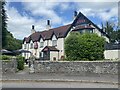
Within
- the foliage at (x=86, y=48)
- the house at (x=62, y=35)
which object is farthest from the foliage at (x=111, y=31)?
the foliage at (x=86, y=48)

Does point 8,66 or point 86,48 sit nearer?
point 8,66

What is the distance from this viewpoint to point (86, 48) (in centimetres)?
2980

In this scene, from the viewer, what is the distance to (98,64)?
22547 mm

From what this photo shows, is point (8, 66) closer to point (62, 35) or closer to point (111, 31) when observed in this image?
point (62, 35)

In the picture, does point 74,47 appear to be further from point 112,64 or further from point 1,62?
Result: point 1,62

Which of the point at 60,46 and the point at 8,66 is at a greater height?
the point at 60,46

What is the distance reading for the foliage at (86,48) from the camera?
2939cm

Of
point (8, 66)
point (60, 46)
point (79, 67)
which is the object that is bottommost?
point (79, 67)

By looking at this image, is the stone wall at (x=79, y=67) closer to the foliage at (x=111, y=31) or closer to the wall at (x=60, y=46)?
the wall at (x=60, y=46)

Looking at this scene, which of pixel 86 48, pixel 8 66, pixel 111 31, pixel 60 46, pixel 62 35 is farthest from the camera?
pixel 111 31

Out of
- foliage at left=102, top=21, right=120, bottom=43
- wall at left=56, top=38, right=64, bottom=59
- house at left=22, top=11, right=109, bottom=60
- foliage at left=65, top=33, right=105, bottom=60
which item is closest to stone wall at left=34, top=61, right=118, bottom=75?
foliage at left=65, top=33, right=105, bottom=60

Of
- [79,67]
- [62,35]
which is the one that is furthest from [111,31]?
[79,67]

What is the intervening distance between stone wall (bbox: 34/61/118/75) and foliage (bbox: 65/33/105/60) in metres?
5.76

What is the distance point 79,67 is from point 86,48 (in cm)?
734
